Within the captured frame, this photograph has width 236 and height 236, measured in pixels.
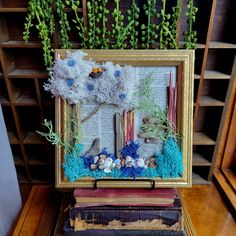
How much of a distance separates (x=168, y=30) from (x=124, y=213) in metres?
0.67

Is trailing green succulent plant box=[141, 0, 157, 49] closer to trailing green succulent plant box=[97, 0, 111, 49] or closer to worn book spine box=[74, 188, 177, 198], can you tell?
trailing green succulent plant box=[97, 0, 111, 49]

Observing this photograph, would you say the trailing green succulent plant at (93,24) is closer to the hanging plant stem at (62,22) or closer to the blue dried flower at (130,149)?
the hanging plant stem at (62,22)

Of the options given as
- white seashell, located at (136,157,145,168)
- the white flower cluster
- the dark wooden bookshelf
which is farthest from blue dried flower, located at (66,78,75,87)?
white seashell, located at (136,157,145,168)

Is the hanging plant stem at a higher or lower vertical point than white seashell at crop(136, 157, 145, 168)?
higher

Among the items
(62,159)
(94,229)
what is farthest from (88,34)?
(94,229)

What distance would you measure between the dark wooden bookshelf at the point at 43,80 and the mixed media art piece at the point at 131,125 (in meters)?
0.21

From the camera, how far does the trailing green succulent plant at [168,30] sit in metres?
0.87

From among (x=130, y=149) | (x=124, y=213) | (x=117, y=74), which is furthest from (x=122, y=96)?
(x=124, y=213)

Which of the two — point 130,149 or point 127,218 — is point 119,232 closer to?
point 127,218

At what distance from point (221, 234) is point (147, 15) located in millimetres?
874

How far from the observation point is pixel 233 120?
1150 millimetres

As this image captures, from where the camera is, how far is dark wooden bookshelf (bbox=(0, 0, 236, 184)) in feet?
3.13

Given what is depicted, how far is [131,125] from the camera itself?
2.82 feet

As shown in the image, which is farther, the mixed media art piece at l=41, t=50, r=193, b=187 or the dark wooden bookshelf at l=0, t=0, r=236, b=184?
the dark wooden bookshelf at l=0, t=0, r=236, b=184
